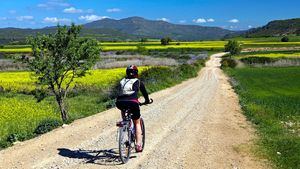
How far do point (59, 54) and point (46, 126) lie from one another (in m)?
9.42

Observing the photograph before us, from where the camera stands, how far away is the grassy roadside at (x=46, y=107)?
16.7m

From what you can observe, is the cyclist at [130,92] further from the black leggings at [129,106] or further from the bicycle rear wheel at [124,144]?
the bicycle rear wheel at [124,144]

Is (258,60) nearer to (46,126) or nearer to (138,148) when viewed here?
(46,126)

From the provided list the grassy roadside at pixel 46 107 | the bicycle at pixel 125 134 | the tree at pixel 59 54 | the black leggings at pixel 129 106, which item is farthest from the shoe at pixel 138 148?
the tree at pixel 59 54

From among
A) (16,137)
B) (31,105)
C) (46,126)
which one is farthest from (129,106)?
(31,105)

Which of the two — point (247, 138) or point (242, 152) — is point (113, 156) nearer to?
point (242, 152)

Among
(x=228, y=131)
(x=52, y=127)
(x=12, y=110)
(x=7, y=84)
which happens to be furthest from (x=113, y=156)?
(x=7, y=84)

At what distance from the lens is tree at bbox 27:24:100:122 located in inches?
969

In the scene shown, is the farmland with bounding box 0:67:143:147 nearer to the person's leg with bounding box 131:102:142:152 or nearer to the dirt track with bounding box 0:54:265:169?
the dirt track with bounding box 0:54:265:169

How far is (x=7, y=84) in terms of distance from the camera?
4566 centimetres

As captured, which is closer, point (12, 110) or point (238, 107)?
point (238, 107)

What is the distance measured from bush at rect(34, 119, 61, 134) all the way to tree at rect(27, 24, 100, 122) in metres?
6.78

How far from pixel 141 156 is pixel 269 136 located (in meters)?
6.23

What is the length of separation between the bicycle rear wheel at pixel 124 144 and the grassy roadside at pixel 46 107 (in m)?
4.82
